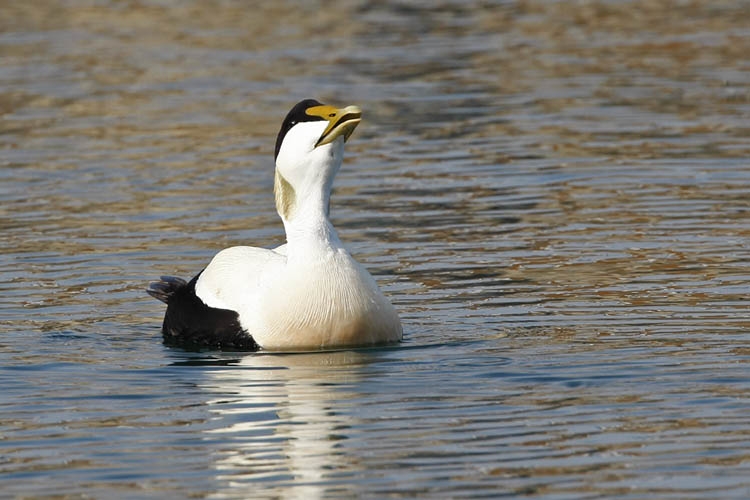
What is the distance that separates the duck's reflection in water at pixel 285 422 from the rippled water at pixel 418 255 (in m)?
0.02

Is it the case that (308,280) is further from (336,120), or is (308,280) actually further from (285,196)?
(336,120)

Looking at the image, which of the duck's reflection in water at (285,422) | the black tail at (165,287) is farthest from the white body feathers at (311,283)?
the black tail at (165,287)

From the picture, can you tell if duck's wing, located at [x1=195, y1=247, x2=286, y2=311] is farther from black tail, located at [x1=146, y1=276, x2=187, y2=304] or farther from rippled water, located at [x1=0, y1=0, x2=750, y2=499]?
black tail, located at [x1=146, y1=276, x2=187, y2=304]

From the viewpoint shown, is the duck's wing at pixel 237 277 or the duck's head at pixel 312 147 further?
the duck's wing at pixel 237 277

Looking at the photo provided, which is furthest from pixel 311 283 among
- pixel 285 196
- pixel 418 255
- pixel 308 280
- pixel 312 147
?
pixel 418 255

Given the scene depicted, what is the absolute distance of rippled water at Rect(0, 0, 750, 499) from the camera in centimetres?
784

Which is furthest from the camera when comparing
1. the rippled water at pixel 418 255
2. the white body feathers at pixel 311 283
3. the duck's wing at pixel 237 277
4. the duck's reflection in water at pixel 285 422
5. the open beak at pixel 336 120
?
the duck's wing at pixel 237 277

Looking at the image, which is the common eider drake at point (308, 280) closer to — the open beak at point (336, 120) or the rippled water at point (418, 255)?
the open beak at point (336, 120)

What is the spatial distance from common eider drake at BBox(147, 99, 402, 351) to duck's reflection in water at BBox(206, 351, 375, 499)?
0.52 ft

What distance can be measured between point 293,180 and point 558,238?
3792mm

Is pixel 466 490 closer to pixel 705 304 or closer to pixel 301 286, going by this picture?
pixel 301 286

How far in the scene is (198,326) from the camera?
10453 mm

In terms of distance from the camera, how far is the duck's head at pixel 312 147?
981cm

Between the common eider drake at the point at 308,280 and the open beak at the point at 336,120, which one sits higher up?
the open beak at the point at 336,120
